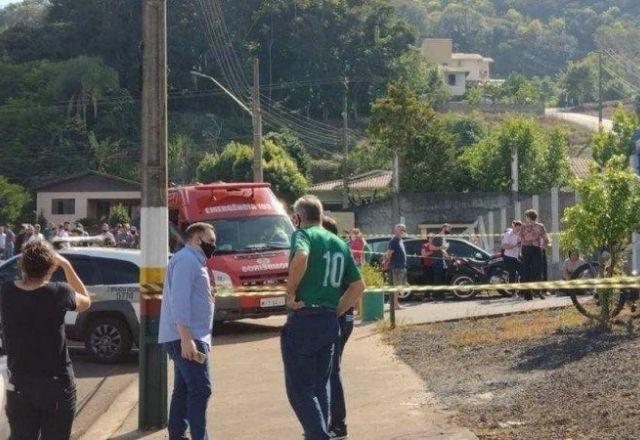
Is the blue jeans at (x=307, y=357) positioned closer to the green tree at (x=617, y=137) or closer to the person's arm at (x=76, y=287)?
the person's arm at (x=76, y=287)

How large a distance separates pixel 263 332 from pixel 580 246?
20.2ft

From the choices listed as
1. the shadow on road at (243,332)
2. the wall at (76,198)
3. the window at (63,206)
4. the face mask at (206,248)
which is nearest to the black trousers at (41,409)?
the face mask at (206,248)

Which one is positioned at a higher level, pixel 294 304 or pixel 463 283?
pixel 294 304

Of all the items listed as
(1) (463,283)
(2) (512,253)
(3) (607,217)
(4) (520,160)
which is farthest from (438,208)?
(3) (607,217)

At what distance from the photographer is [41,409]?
24.3 feet

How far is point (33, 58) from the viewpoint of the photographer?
292ft

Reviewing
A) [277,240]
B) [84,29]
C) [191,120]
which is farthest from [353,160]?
[277,240]

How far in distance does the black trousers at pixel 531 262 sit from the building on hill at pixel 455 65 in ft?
380

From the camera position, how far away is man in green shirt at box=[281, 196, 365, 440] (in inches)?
328

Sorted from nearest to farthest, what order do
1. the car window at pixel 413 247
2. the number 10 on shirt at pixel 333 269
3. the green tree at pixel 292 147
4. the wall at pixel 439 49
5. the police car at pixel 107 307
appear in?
the number 10 on shirt at pixel 333 269 → the police car at pixel 107 307 → the car window at pixel 413 247 → the green tree at pixel 292 147 → the wall at pixel 439 49

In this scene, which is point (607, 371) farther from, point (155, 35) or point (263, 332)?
point (263, 332)

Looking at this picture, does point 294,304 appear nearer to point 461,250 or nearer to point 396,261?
point 396,261

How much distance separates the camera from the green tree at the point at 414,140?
50.6m

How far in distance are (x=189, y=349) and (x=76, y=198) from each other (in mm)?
58318
